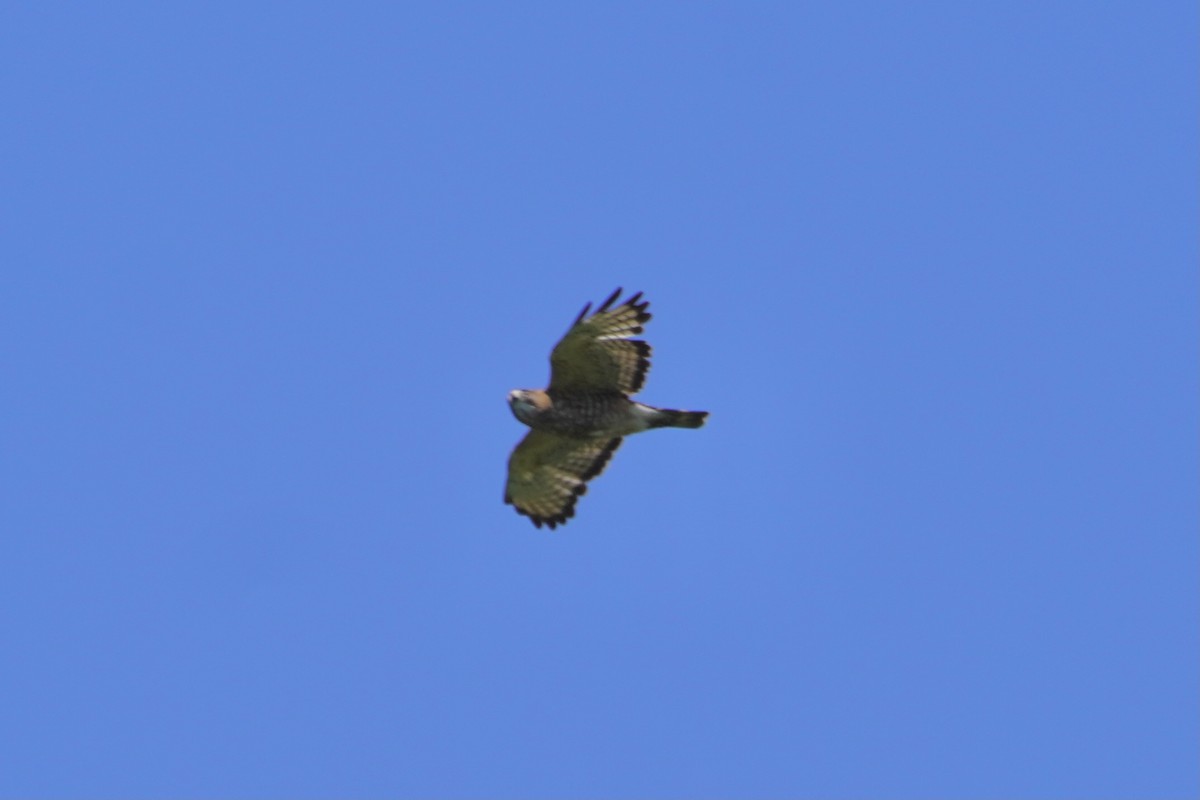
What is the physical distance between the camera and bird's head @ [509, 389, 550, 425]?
56.6 feet

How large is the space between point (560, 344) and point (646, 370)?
91 cm

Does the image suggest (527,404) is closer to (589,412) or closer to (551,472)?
(589,412)

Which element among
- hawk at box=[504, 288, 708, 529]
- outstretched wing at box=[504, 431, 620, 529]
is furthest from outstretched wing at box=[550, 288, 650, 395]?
outstretched wing at box=[504, 431, 620, 529]

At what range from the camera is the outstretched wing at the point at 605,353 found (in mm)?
16844

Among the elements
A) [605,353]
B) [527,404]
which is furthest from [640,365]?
[527,404]

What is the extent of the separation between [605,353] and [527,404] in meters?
0.90

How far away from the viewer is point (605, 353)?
17047 mm

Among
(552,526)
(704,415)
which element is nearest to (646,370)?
(704,415)

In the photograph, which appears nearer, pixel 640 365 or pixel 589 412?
pixel 640 365

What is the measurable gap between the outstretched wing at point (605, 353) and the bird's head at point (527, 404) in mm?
191

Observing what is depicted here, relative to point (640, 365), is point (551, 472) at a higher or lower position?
lower

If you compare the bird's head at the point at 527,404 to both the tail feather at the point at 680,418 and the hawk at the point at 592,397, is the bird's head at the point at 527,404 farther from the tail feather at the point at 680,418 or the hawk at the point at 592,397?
the tail feather at the point at 680,418

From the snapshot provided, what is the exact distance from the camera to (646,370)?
17219mm

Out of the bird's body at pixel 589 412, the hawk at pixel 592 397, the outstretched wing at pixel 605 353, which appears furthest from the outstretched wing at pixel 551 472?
the outstretched wing at pixel 605 353
